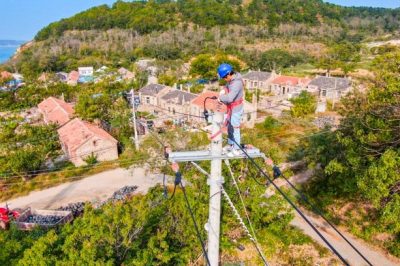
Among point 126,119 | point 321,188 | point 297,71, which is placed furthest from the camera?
point 297,71

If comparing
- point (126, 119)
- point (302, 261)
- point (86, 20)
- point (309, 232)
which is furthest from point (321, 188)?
point (86, 20)

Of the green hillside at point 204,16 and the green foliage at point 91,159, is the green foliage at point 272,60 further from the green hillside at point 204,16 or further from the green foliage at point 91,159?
the green foliage at point 91,159

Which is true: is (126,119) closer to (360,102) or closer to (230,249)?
(230,249)

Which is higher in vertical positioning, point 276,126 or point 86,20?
point 86,20

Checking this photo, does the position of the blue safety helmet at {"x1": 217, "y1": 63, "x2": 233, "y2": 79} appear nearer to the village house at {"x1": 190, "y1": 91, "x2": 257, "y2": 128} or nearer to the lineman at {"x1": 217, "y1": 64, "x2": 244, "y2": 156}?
the lineman at {"x1": 217, "y1": 64, "x2": 244, "y2": 156}

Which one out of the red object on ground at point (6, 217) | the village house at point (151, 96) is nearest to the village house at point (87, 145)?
the red object on ground at point (6, 217)

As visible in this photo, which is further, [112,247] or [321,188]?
[321,188]

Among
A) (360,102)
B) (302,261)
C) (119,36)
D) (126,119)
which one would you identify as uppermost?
(119,36)
